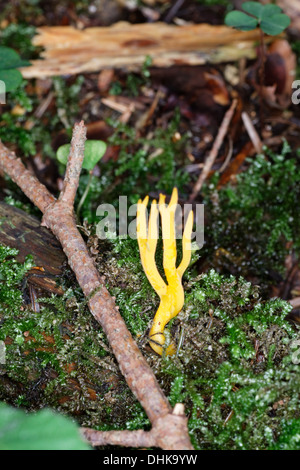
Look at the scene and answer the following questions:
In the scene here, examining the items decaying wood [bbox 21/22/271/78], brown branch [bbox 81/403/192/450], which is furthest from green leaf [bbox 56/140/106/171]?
brown branch [bbox 81/403/192/450]

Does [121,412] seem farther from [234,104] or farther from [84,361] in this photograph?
[234,104]

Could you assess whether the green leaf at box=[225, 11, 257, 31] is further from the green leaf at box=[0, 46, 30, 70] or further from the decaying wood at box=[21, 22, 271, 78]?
the green leaf at box=[0, 46, 30, 70]

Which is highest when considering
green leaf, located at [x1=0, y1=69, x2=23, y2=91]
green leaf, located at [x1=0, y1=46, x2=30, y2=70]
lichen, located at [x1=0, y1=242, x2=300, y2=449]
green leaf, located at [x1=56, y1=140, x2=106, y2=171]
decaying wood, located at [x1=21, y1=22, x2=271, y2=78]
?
decaying wood, located at [x1=21, y1=22, x2=271, y2=78]

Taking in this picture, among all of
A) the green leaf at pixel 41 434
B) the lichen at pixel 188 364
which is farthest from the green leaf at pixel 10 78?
the green leaf at pixel 41 434

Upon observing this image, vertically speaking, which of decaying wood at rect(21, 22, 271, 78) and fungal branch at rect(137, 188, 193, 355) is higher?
decaying wood at rect(21, 22, 271, 78)

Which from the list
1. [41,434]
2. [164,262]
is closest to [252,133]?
[164,262]
